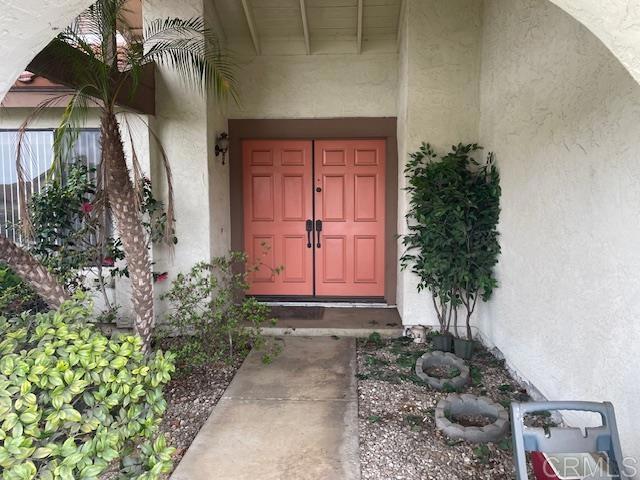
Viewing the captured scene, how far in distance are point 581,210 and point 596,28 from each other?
1.52 metres

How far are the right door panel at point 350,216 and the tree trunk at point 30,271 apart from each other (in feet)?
11.7

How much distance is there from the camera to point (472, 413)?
11.0 feet

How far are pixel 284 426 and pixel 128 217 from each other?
6.54 feet

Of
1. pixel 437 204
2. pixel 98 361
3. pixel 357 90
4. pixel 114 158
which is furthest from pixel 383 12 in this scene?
pixel 98 361

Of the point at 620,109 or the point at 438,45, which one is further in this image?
the point at 438,45

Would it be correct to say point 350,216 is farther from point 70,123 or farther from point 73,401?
A: point 73,401

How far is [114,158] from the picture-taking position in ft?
11.6

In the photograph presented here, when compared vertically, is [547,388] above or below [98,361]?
below

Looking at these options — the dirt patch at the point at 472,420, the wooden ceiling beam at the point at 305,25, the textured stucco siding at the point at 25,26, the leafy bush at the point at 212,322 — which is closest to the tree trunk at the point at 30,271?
the leafy bush at the point at 212,322

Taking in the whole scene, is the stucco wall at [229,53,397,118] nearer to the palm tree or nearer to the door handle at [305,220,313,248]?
the door handle at [305,220,313,248]

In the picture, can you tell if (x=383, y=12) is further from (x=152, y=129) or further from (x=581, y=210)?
(x=581, y=210)

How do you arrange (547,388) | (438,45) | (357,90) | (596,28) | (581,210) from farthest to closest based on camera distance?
1. (357,90)
2. (438,45)
3. (547,388)
4. (581,210)
5. (596,28)

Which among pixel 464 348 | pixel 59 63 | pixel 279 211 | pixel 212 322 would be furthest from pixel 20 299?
pixel 464 348

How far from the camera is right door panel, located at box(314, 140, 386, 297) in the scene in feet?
19.8
